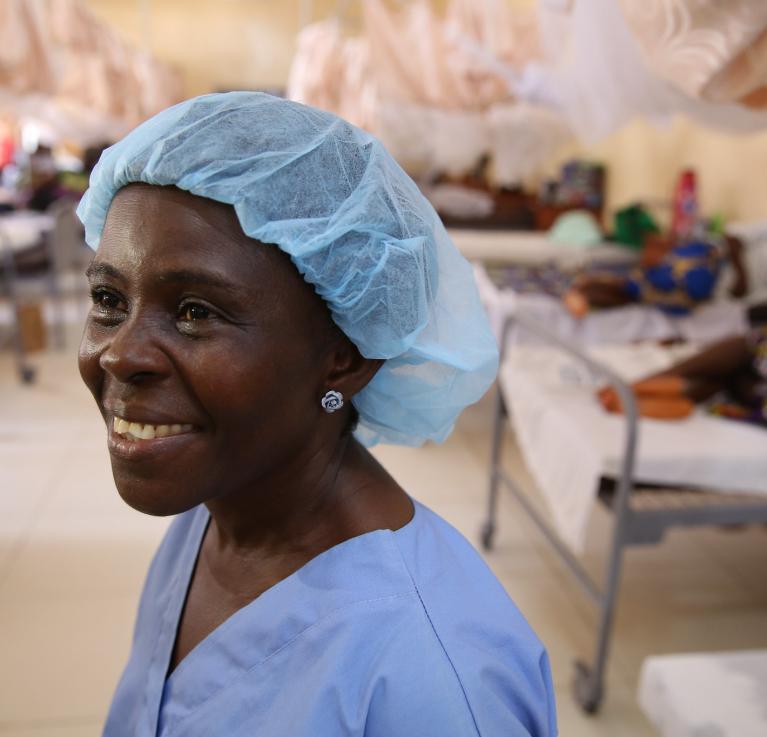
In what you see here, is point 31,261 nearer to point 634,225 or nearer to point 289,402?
point 634,225

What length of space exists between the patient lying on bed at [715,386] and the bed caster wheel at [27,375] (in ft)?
12.6

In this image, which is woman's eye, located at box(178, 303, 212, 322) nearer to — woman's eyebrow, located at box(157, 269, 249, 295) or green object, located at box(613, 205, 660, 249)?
woman's eyebrow, located at box(157, 269, 249, 295)

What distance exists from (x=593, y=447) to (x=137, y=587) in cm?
168

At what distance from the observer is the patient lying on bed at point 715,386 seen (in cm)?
232

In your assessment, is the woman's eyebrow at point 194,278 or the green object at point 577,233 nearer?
the woman's eyebrow at point 194,278

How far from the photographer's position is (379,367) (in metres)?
0.90

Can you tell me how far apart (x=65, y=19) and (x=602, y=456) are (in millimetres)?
4852

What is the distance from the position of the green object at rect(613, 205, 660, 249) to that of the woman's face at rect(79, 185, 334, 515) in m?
4.81

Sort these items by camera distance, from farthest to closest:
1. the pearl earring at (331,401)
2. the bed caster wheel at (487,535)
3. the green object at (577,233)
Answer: the green object at (577,233), the bed caster wheel at (487,535), the pearl earring at (331,401)

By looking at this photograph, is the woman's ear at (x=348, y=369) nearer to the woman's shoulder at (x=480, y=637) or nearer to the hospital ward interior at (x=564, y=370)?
the hospital ward interior at (x=564, y=370)

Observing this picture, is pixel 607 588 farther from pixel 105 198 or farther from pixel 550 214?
pixel 550 214

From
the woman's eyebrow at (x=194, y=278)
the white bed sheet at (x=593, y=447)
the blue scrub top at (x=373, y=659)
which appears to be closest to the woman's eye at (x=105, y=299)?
the woman's eyebrow at (x=194, y=278)

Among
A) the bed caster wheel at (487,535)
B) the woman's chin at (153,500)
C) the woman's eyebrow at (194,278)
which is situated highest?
the woman's eyebrow at (194,278)

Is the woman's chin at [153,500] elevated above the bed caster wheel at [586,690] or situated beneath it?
elevated above
